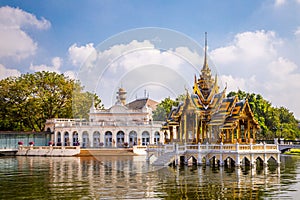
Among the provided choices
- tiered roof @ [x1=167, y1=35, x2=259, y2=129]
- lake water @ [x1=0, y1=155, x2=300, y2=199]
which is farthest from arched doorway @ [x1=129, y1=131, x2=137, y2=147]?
lake water @ [x1=0, y1=155, x2=300, y2=199]

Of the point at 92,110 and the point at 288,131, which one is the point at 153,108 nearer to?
the point at 92,110

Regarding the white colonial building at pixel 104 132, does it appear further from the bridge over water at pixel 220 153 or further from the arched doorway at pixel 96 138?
the bridge over water at pixel 220 153

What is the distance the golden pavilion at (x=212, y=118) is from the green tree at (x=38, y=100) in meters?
29.8

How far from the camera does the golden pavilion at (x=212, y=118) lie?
27.7m

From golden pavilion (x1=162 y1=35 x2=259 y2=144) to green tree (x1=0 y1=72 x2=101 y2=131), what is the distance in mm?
29837

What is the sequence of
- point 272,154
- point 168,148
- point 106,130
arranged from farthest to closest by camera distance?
point 106,130 → point 168,148 → point 272,154

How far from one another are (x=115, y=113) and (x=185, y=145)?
1191 inches

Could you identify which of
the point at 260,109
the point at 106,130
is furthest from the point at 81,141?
the point at 260,109

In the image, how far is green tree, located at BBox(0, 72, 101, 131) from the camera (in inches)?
2171

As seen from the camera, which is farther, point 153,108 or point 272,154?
point 153,108

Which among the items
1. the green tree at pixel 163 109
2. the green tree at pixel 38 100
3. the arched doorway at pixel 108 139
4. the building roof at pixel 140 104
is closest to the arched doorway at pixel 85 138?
the arched doorway at pixel 108 139

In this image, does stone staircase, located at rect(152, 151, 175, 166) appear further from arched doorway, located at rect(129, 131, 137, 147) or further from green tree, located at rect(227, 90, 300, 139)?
green tree, located at rect(227, 90, 300, 139)

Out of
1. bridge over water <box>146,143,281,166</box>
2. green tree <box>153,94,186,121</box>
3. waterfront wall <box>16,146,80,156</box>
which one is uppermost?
green tree <box>153,94,186,121</box>

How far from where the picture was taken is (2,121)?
185 ft
